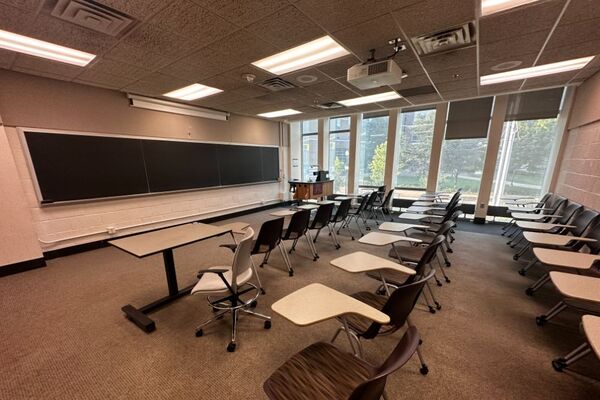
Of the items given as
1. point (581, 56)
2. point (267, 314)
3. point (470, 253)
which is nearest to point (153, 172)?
point (267, 314)

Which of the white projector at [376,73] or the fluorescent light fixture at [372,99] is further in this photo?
the fluorescent light fixture at [372,99]

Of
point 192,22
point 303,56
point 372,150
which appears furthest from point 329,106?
point 192,22

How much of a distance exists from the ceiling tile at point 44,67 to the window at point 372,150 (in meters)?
6.54

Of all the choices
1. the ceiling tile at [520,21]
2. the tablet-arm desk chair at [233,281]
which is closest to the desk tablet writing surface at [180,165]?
the tablet-arm desk chair at [233,281]

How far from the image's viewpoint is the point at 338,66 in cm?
321

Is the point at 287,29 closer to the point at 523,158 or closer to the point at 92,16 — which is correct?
the point at 92,16

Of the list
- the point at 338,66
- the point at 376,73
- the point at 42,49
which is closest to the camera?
the point at 42,49

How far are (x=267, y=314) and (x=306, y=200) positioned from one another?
549 cm

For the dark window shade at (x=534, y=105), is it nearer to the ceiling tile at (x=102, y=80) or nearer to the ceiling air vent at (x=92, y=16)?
the ceiling air vent at (x=92, y=16)

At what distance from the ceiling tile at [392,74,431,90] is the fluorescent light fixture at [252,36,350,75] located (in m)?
1.54

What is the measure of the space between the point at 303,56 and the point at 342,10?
1052 mm

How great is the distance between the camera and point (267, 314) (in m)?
2.34

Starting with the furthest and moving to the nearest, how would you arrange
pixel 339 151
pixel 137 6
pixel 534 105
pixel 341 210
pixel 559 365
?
pixel 339 151 < pixel 534 105 < pixel 341 210 < pixel 137 6 < pixel 559 365

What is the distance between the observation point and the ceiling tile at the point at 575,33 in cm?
228
